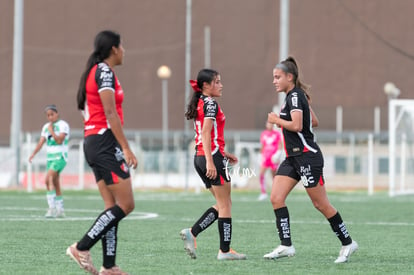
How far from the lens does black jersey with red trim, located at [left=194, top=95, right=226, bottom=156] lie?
37.0 ft

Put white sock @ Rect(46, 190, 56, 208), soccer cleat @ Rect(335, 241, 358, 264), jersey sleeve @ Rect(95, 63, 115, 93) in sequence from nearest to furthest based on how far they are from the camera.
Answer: jersey sleeve @ Rect(95, 63, 115, 93) < soccer cleat @ Rect(335, 241, 358, 264) < white sock @ Rect(46, 190, 56, 208)

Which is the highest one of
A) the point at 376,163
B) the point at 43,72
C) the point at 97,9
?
the point at 97,9

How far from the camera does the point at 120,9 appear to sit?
168ft

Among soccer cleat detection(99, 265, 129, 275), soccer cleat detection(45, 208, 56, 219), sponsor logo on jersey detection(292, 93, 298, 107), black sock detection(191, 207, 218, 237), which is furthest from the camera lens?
soccer cleat detection(45, 208, 56, 219)

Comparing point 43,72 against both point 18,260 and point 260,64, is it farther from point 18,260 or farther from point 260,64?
point 18,260

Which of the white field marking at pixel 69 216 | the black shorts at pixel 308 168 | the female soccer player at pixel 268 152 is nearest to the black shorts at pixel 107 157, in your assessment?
the black shorts at pixel 308 168

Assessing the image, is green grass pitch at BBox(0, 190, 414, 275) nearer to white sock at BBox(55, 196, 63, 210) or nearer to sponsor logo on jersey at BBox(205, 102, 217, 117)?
white sock at BBox(55, 196, 63, 210)

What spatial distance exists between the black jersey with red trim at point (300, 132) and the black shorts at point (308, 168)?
0.06 m

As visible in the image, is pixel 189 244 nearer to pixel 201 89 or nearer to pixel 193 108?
pixel 193 108

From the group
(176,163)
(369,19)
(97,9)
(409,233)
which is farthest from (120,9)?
(409,233)

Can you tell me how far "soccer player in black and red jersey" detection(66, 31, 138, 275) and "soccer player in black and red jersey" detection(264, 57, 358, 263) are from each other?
7.75 feet

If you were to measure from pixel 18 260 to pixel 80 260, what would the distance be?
2.11m

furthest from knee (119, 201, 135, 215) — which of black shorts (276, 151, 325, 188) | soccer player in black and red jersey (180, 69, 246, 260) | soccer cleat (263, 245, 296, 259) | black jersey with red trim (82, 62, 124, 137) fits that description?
soccer cleat (263, 245, 296, 259)

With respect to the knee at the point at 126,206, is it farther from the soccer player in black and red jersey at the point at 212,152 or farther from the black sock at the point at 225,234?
the black sock at the point at 225,234
